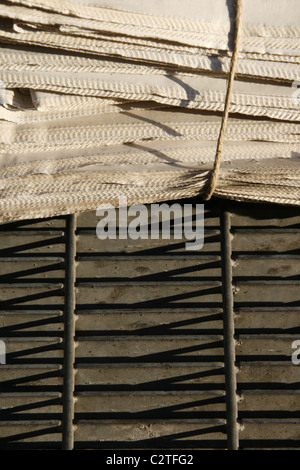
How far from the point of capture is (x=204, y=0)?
1.25 metres

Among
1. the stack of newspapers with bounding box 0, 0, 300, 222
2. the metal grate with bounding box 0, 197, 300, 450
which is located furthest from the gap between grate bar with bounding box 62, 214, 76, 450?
the stack of newspapers with bounding box 0, 0, 300, 222

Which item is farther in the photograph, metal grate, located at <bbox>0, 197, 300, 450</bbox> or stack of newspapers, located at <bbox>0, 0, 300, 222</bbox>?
metal grate, located at <bbox>0, 197, 300, 450</bbox>

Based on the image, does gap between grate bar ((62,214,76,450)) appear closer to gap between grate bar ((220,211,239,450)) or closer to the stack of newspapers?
the stack of newspapers

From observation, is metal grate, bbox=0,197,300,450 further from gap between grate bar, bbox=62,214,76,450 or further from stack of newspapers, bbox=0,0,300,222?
stack of newspapers, bbox=0,0,300,222

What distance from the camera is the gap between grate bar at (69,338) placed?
160 centimetres

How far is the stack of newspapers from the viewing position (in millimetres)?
1253

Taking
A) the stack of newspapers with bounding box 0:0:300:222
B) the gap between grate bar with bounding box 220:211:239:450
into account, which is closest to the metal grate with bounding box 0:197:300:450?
the gap between grate bar with bounding box 220:211:239:450

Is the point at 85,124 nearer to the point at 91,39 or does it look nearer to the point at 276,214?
the point at 91,39

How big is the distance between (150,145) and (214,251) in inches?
15.8

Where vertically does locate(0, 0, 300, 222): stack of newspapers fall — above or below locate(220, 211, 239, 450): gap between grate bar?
above

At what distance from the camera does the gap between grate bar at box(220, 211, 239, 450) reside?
159cm

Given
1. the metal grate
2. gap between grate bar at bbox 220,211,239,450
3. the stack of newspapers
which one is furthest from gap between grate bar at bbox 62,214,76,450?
gap between grate bar at bbox 220,211,239,450

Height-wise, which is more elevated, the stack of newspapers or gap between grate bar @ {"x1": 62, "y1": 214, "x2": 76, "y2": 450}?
the stack of newspapers
